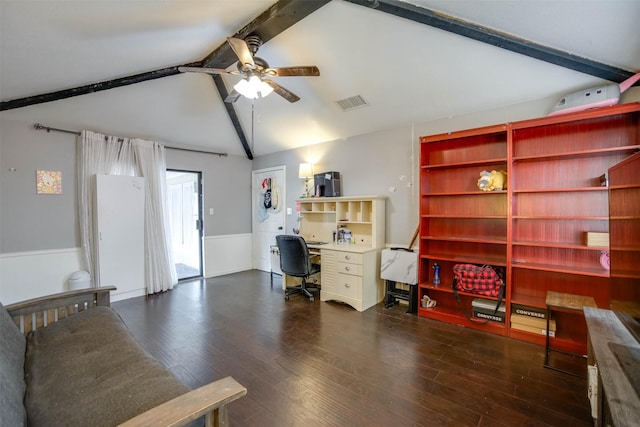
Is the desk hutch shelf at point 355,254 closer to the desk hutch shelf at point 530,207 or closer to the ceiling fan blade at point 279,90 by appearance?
the desk hutch shelf at point 530,207

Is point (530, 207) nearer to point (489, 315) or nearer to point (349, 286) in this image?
point (489, 315)

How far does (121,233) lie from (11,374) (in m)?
3.11

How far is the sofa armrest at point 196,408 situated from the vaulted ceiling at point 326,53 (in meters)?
2.61

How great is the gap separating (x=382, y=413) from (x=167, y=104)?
173 inches

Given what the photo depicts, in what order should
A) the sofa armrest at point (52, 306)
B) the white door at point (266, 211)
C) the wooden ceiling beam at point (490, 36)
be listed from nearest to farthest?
the sofa armrest at point (52, 306) → the wooden ceiling beam at point (490, 36) → the white door at point (266, 211)

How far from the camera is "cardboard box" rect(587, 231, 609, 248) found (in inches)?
93.7

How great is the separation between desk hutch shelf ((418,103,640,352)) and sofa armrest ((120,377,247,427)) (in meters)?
2.70

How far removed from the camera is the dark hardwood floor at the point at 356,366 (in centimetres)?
175

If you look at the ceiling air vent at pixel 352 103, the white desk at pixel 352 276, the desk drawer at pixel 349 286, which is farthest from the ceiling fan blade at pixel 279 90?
the desk drawer at pixel 349 286

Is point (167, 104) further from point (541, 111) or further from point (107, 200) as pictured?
point (541, 111)

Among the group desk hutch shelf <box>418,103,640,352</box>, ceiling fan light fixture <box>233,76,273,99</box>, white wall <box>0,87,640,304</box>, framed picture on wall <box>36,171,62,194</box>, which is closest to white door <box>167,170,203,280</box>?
white wall <box>0,87,640,304</box>

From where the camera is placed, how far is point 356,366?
226 cm

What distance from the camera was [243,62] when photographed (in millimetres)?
2338

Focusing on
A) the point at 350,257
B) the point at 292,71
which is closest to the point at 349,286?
the point at 350,257
